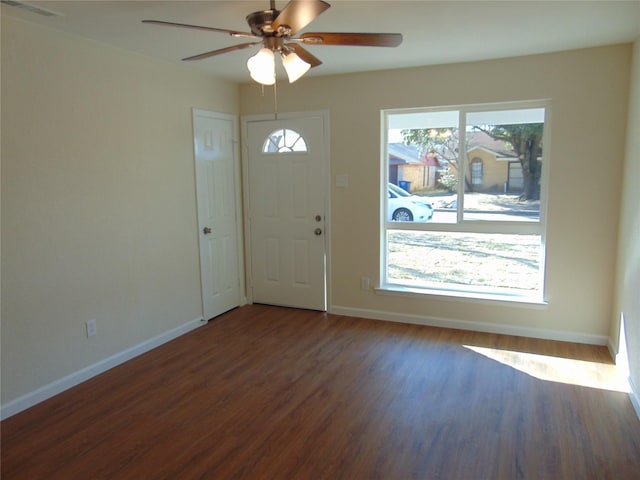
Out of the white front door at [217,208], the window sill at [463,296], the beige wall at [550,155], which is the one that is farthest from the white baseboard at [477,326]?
the white front door at [217,208]

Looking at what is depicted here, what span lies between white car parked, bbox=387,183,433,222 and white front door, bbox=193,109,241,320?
1721 mm

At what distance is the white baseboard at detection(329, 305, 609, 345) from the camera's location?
12.2 feet

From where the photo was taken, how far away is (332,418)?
8.71 ft

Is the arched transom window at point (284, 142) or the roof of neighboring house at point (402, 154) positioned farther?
the arched transom window at point (284, 142)

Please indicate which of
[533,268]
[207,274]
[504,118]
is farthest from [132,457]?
[504,118]

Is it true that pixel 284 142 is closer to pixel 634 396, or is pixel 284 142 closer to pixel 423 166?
→ pixel 423 166

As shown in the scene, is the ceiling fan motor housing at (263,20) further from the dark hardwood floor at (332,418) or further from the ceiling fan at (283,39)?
the dark hardwood floor at (332,418)

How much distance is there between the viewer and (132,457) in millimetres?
2322

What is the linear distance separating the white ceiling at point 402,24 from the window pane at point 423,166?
649 mm

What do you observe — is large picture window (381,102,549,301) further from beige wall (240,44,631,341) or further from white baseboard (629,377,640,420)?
white baseboard (629,377,640,420)

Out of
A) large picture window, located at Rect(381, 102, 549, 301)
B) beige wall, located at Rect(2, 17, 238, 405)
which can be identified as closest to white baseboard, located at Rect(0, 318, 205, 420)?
beige wall, located at Rect(2, 17, 238, 405)

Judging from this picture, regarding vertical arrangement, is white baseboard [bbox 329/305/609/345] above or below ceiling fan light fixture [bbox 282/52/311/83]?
below

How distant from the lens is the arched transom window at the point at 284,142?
4570 millimetres

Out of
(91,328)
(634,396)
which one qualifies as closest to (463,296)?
(634,396)
